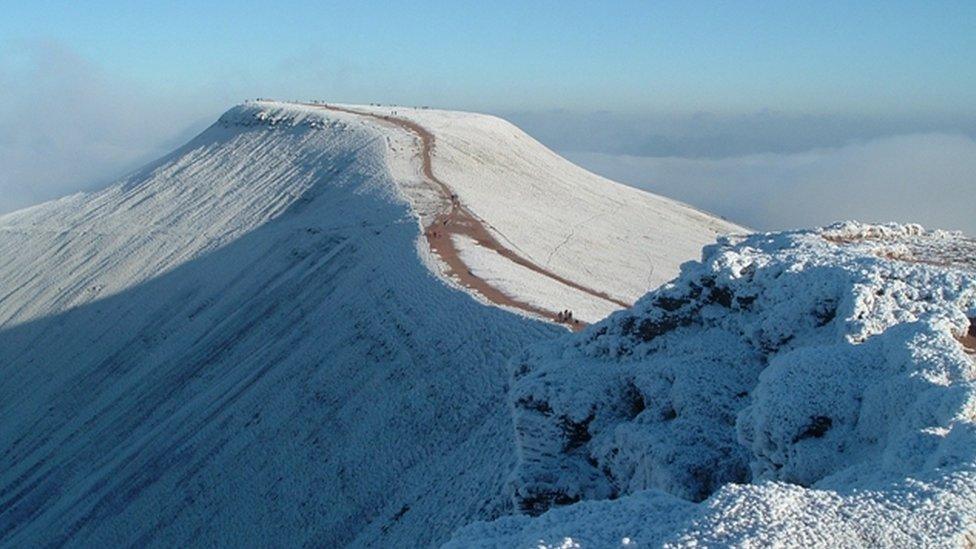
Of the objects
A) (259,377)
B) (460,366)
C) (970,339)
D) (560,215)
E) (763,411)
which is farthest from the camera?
(560,215)

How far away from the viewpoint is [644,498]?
340 inches

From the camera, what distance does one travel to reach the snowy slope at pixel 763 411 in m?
7.86

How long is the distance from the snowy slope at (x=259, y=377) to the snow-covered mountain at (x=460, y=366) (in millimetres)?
115

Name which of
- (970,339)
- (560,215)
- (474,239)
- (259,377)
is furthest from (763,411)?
(560,215)

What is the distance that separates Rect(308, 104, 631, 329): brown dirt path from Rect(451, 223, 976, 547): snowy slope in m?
8.36

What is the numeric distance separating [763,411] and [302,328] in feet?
72.1

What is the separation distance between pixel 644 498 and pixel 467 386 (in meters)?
13.7

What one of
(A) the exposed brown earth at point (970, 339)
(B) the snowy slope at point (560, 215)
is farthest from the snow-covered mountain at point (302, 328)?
(A) the exposed brown earth at point (970, 339)

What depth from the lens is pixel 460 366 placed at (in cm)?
2306

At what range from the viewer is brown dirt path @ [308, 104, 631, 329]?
2592cm

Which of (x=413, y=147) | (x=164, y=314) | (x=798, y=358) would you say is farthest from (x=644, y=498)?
(x=413, y=147)

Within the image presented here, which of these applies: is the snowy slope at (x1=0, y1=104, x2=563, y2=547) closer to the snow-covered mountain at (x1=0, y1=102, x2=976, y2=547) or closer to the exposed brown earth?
the snow-covered mountain at (x1=0, y1=102, x2=976, y2=547)

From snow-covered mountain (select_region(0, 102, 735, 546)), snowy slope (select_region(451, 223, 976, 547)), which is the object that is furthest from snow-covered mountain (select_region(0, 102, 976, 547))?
snow-covered mountain (select_region(0, 102, 735, 546))

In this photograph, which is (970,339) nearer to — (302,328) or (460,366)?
(460,366)
